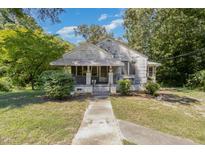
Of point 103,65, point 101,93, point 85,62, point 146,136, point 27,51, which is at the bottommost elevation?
point 146,136

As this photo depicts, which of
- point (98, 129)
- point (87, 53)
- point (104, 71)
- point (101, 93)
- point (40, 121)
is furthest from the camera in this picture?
point (104, 71)

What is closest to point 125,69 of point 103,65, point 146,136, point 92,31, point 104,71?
point 104,71

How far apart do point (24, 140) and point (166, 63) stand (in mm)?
22592

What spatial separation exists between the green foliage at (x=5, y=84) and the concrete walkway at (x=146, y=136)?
16456mm

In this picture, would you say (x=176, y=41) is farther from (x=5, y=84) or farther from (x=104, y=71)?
(x=5, y=84)

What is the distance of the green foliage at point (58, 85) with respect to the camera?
40.4 feet

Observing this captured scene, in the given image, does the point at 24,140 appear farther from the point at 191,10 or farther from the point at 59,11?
the point at 191,10

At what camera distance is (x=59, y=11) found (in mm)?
13266

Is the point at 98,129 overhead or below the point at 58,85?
below

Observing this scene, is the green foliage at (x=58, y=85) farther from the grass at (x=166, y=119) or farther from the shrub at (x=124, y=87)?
the shrub at (x=124, y=87)

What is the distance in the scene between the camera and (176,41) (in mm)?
25391

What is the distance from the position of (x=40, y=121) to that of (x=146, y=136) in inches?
148

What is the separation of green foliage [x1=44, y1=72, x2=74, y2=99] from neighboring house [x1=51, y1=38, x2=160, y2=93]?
3.22m
